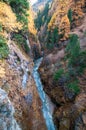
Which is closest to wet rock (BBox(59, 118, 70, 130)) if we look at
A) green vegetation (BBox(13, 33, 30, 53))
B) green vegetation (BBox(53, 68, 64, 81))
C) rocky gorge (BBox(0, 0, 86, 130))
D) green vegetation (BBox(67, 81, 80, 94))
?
rocky gorge (BBox(0, 0, 86, 130))

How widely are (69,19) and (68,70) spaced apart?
64.2 ft

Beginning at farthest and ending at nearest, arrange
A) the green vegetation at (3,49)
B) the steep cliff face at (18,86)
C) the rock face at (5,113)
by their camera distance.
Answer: the green vegetation at (3,49) < the steep cliff face at (18,86) < the rock face at (5,113)

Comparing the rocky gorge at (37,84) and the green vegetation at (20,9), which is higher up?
the green vegetation at (20,9)

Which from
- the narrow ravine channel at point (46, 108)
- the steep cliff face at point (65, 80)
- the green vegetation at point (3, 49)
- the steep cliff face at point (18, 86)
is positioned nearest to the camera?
the steep cliff face at point (18, 86)

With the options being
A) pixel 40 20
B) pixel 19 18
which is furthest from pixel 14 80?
pixel 40 20

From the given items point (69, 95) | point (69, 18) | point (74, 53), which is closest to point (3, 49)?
point (69, 95)

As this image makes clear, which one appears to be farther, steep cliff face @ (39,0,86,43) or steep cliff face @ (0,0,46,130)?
steep cliff face @ (39,0,86,43)

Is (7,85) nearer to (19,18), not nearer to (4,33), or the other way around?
(4,33)

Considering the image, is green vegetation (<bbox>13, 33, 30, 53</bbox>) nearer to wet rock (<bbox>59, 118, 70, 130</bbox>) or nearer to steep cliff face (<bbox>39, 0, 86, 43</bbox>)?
steep cliff face (<bbox>39, 0, 86, 43</bbox>)

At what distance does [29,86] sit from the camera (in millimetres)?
29828

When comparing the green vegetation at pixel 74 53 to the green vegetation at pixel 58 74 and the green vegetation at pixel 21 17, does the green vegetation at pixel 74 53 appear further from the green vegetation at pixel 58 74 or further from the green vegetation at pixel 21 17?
the green vegetation at pixel 21 17

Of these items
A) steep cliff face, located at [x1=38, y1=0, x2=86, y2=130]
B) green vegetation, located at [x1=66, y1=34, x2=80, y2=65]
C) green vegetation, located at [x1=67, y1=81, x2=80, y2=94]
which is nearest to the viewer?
steep cliff face, located at [x1=38, y1=0, x2=86, y2=130]

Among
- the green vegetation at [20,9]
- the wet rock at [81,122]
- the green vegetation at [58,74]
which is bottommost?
the wet rock at [81,122]

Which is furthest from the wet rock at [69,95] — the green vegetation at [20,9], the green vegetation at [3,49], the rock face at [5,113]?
the rock face at [5,113]
